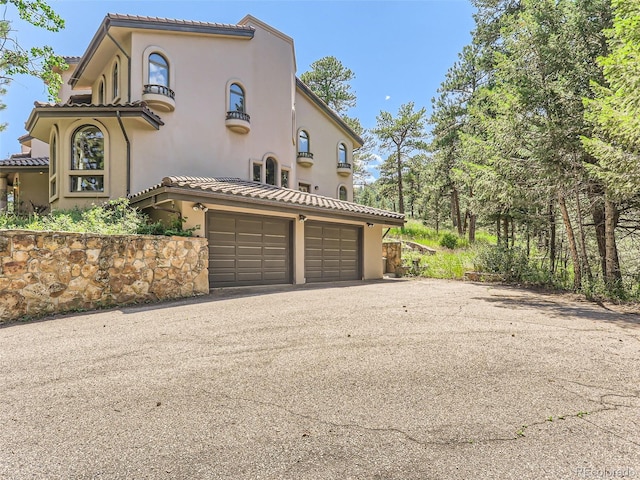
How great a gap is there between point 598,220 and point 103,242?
13.6 meters

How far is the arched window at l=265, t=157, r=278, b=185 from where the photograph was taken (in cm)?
1443

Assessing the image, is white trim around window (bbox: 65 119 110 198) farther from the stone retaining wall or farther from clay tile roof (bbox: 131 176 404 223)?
the stone retaining wall

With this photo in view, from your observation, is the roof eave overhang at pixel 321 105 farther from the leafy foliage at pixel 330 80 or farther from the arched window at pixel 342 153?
the leafy foliage at pixel 330 80

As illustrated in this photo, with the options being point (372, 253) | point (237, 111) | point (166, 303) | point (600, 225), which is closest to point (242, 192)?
point (166, 303)

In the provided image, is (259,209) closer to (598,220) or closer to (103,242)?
(103,242)

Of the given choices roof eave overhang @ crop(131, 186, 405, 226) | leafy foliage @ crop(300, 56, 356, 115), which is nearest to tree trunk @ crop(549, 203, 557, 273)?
roof eave overhang @ crop(131, 186, 405, 226)

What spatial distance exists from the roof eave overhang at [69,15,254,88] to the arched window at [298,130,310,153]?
5074mm

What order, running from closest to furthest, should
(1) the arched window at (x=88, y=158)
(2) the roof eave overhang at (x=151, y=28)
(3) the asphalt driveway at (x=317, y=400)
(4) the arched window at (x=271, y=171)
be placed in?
(3) the asphalt driveway at (x=317, y=400), (1) the arched window at (x=88, y=158), (2) the roof eave overhang at (x=151, y=28), (4) the arched window at (x=271, y=171)

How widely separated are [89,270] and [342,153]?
629 inches

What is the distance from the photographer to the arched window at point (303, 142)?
17.2 meters

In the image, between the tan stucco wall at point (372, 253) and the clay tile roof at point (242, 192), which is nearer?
the clay tile roof at point (242, 192)

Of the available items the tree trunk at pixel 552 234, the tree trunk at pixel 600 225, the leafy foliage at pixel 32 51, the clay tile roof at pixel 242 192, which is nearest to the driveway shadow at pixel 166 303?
the clay tile roof at pixel 242 192

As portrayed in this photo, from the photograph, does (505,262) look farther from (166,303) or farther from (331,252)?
(166,303)

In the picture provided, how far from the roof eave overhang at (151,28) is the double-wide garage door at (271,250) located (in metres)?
7.75
